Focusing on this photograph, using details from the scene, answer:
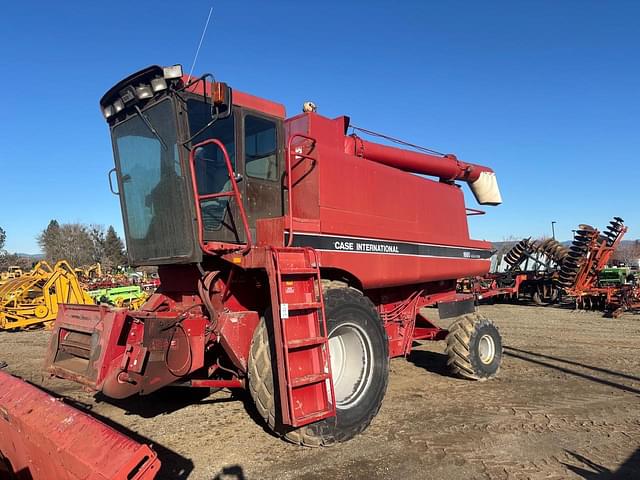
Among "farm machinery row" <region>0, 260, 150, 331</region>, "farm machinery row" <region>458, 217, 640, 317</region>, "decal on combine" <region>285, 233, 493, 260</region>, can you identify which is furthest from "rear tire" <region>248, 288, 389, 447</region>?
"farm machinery row" <region>0, 260, 150, 331</region>

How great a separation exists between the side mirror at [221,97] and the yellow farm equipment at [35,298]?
12.0 m

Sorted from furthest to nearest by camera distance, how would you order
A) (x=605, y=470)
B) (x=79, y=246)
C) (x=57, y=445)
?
(x=79, y=246) < (x=605, y=470) < (x=57, y=445)

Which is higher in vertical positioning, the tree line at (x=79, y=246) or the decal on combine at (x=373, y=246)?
the tree line at (x=79, y=246)

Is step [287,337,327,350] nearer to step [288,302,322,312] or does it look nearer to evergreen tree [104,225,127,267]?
step [288,302,322,312]

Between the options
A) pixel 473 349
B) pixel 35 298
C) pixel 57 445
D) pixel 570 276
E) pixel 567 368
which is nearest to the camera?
pixel 57 445

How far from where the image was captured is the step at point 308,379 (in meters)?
3.77

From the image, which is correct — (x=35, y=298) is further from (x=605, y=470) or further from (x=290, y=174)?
(x=605, y=470)

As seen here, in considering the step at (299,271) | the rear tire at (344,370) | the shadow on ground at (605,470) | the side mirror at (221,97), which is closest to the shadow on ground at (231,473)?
the rear tire at (344,370)

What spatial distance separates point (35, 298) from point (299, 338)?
14.1 m

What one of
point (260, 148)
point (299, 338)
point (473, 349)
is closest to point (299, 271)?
point (299, 338)

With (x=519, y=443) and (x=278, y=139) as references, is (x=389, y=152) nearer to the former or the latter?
(x=278, y=139)

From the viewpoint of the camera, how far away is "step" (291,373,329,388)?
12.4ft

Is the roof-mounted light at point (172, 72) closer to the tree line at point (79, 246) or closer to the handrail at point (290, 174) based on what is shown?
the handrail at point (290, 174)

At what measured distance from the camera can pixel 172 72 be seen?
4.02 metres
